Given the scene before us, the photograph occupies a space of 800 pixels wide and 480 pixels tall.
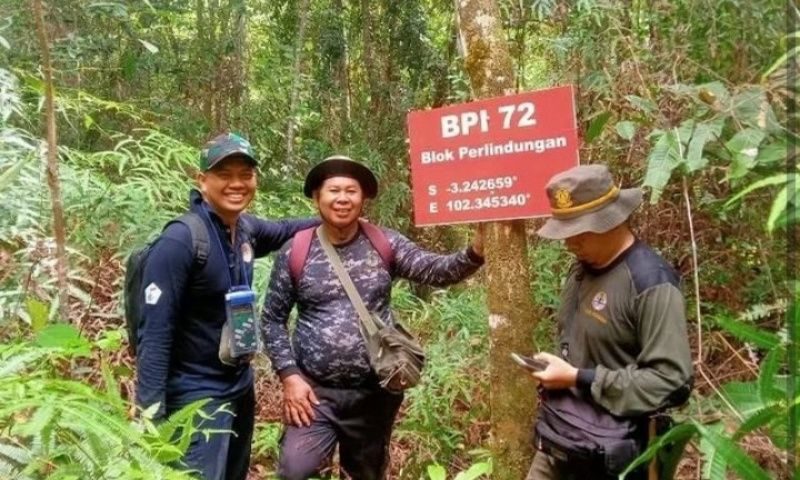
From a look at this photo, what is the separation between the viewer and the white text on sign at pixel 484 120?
2870 mm

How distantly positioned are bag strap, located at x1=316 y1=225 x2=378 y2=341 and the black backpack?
0.62m

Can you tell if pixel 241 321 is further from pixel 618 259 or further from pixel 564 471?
pixel 618 259

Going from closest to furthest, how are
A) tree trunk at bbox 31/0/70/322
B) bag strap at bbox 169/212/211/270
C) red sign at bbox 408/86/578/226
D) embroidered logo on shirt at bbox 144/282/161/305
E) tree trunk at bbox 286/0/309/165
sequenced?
red sign at bbox 408/86/578/226 → embroidered logo on shirt at bbox 144/282/161/305 → bag strap at bbox 169/212/211/270 → tree trunk at bbox 31/0/70/322 → tree trunk at bbox 286/0/309/165

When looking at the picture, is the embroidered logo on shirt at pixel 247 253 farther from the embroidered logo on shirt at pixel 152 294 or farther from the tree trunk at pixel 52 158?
the tree trunk at pixel 52 158

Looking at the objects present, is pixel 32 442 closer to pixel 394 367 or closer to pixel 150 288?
pixel 150 288

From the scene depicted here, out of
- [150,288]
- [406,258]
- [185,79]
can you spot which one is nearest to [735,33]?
[406,258]

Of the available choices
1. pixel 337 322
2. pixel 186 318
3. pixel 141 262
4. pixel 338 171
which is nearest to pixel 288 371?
pixel 337 322

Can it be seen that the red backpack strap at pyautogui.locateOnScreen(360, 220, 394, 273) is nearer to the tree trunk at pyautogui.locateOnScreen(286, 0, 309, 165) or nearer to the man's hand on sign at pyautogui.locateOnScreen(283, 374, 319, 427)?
the man's hand on sign at pyautogui.locateOnScreen(283, 374, 319, 427)

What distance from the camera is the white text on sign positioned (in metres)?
2.87

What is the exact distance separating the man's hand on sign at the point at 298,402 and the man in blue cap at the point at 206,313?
203mm

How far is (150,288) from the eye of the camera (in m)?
2.94

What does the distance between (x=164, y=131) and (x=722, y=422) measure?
7.23 metres

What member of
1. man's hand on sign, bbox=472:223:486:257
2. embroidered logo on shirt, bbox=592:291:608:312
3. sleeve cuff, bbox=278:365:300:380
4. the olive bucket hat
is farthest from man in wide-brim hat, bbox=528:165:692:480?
sleeve cuff, bbox=278:365:300:380

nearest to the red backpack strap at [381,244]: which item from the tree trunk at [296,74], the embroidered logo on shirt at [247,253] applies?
the embroidered logo on shirt at [247,253]
